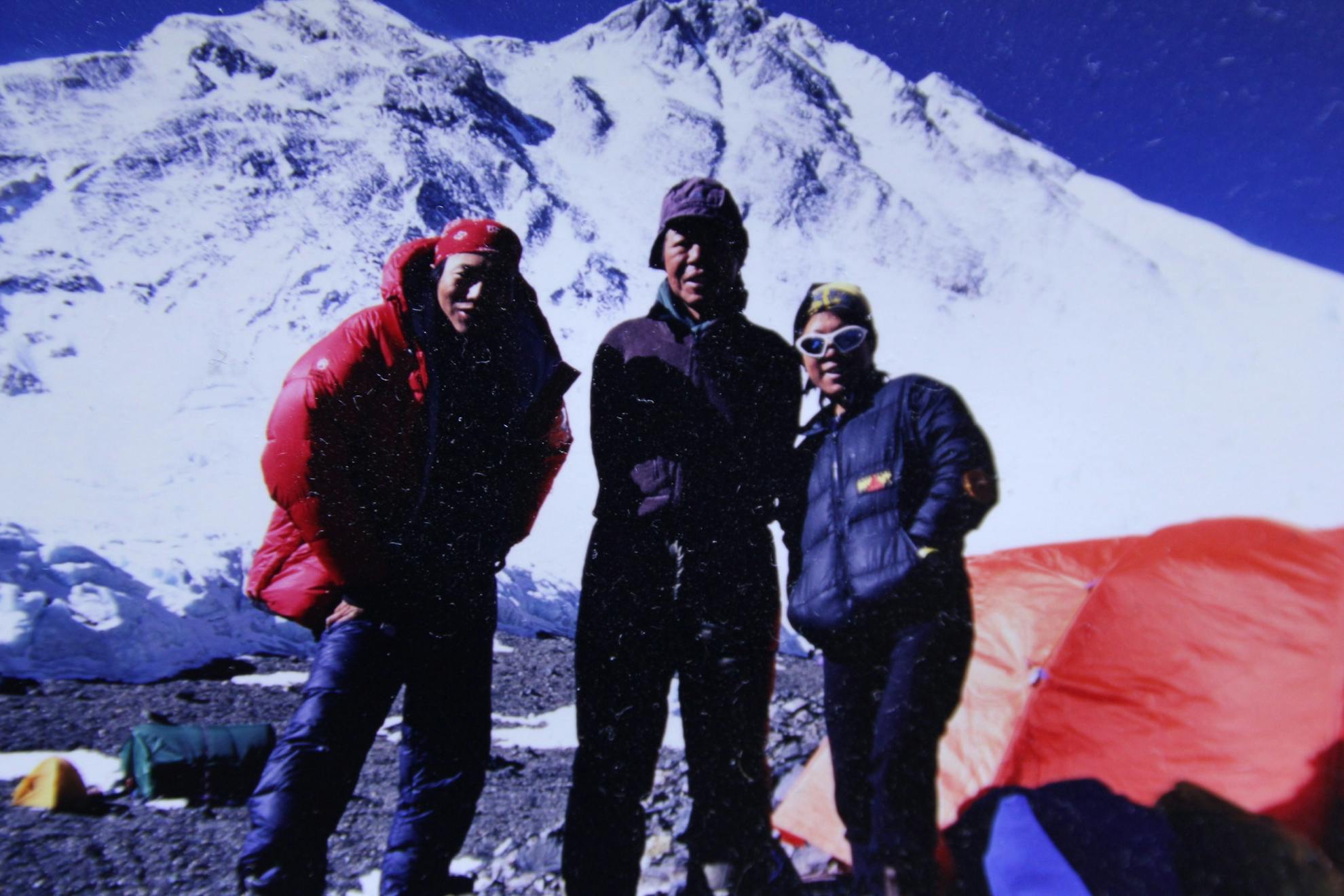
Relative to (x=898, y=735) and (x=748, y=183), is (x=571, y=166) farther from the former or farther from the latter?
(x=898, y=735)

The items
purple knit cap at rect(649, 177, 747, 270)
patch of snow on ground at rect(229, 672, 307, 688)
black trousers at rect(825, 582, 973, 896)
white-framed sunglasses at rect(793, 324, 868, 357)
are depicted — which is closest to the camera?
black trousers at rect(825, 582, 973, 896)

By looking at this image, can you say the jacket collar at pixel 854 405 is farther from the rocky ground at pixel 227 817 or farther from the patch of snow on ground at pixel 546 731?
the patch of snow on ground at pixel 546 731

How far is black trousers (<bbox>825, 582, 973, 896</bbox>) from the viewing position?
180 centimetres

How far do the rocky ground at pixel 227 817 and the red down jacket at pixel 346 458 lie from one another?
5.56 ft

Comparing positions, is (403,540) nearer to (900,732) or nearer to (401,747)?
(401,747)

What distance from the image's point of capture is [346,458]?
1.72 meters

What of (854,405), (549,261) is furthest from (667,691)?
(549,261)

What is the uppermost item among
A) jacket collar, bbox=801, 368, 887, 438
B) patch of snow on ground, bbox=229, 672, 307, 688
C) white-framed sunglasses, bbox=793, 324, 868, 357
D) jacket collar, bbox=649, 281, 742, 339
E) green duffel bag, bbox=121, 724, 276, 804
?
jacket collar, bbox=649, 281, 742, 339

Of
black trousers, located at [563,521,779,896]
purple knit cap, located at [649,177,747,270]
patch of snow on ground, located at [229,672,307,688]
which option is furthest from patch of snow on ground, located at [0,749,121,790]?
purple knit cap, located at [649,177,747,270]

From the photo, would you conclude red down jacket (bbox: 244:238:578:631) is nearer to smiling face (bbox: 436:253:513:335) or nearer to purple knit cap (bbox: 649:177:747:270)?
smiling face (bbox: 436:253:513:335)

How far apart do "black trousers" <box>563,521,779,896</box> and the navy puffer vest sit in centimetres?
21

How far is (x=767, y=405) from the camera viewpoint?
2.15 meters

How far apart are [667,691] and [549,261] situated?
109ft

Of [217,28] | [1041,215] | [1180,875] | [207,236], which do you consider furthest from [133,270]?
[1041,215]
